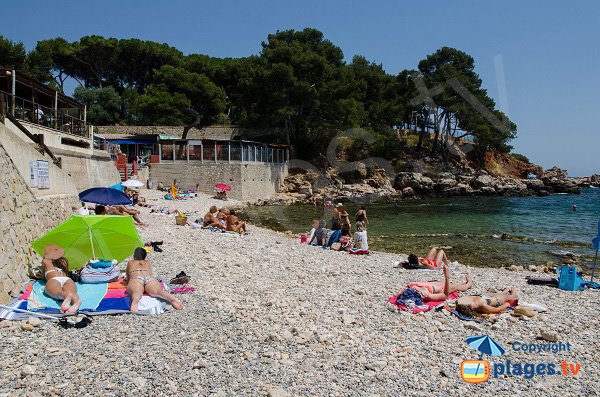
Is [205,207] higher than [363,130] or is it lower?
lower

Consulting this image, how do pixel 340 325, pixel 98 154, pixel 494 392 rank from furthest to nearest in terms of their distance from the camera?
pixel 98 154 < pixel 340 325 < pixel 494 392

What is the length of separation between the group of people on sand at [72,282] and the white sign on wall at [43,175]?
405cm

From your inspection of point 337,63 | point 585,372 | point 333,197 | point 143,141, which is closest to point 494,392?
point 585,372

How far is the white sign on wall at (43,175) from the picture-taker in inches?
428

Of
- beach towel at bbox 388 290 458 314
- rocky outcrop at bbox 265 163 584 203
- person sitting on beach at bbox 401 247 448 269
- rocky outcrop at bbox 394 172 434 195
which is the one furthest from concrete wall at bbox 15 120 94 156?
rocky outcrop at bbox 394 172 434 195

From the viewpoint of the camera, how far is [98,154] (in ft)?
80.3

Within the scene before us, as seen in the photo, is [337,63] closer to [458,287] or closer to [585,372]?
[458,287]

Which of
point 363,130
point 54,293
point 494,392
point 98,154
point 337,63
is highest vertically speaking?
point 337,63

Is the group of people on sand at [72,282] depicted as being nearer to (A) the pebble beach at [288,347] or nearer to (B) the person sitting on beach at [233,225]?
(A) the pebble beach at [288,347]

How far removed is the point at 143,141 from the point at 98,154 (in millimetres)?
15331

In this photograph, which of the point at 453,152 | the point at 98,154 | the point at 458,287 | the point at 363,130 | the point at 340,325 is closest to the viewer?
the point at 340,325

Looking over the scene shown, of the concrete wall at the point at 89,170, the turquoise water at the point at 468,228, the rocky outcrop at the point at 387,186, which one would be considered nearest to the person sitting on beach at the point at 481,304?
the turquoise water at the point at 468,228

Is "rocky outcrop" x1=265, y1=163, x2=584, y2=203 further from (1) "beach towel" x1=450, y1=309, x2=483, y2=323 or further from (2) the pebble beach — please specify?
(1) "beach towel" x1=450, y1=309, x2=483, y2=323

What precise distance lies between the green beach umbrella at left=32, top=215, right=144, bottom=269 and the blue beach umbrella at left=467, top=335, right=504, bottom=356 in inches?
234
